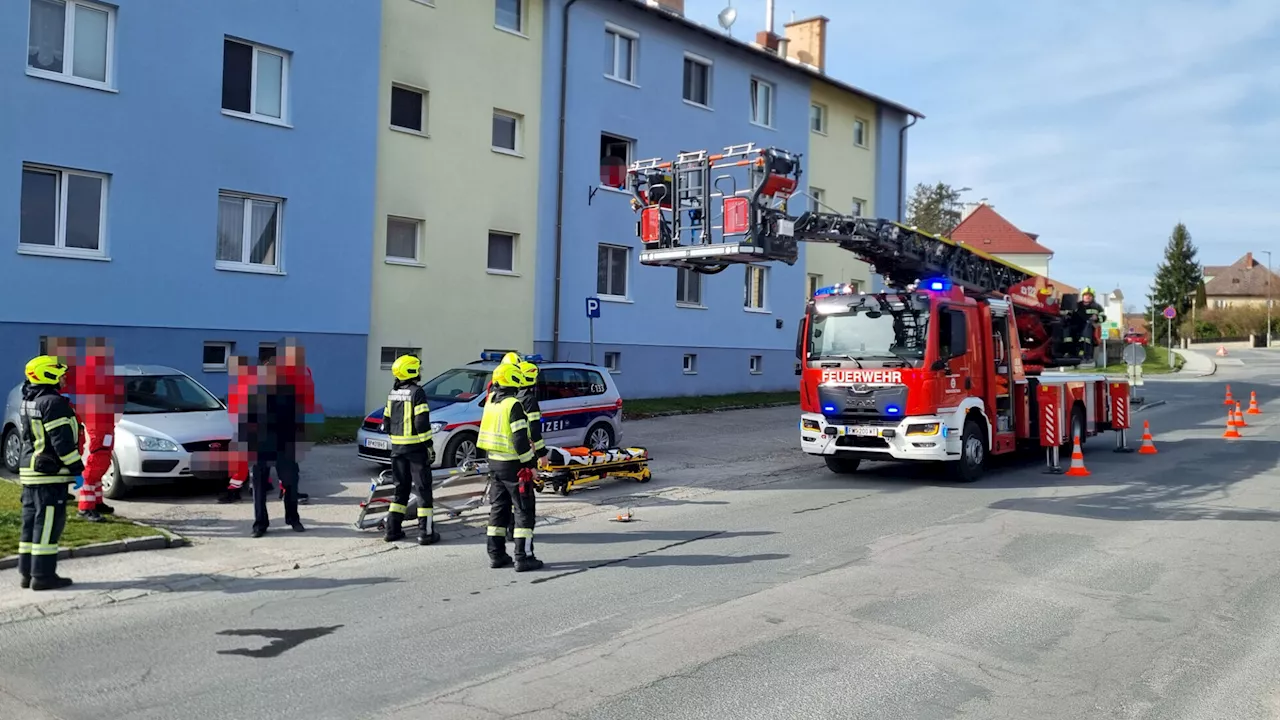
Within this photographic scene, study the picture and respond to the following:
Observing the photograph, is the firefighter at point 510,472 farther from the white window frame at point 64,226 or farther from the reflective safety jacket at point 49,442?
the white window frame at point 64,226

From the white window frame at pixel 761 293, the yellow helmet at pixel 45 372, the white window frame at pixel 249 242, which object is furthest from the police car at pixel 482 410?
the white window frame at pixel 761 293

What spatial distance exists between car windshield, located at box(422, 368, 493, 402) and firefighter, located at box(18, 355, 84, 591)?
6.33 m

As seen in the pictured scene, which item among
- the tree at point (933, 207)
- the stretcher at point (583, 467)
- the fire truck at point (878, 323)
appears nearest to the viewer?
the fire truck at point (878, 323)

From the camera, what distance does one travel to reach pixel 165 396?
11898 mm

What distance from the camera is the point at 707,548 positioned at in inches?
357

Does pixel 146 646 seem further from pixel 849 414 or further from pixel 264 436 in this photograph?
pixel 849 414

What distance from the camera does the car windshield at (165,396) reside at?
11.6 metres

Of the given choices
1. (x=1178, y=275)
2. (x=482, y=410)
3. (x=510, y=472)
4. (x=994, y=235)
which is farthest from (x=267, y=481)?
(x=1178, y=275)

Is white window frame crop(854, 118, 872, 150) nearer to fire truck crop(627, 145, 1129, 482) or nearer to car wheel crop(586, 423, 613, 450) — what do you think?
fire truck crop(627, 145, 1129, 482)

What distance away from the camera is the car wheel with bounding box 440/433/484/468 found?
12.8 m

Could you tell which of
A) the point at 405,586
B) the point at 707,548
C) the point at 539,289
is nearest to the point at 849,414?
the point at 707,548

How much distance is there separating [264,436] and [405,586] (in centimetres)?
263

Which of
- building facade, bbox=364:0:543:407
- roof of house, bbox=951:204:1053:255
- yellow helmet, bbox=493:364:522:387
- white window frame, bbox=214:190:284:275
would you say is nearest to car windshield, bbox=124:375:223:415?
yellow helmet, bbox=493:364:522:387

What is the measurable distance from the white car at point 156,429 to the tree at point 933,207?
56.1 metres
